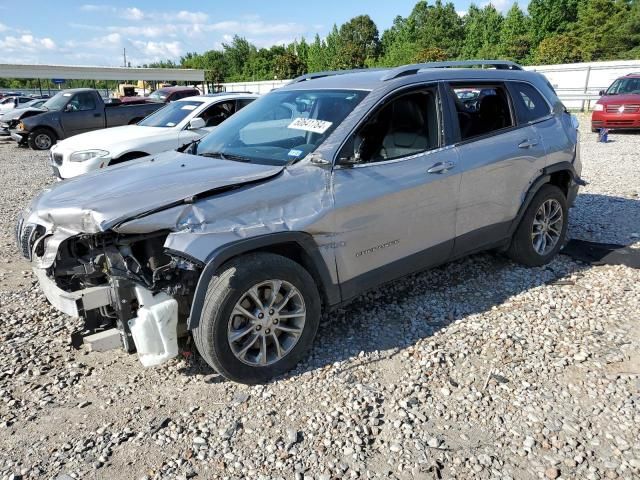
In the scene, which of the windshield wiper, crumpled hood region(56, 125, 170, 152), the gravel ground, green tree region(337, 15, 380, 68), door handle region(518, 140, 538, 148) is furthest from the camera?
green tree region(337, 15, 380, 68)

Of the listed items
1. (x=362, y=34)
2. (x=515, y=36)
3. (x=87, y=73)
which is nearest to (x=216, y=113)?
(x=87, y=73)

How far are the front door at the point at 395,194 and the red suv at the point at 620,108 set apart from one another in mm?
13352

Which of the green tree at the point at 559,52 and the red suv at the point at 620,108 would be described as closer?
the red suv at the point at 620,108

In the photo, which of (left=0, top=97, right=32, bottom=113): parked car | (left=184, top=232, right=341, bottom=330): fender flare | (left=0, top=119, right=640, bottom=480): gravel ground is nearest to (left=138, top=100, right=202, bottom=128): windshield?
(left=0, top=119, right=640, bottom=480): gravel ground

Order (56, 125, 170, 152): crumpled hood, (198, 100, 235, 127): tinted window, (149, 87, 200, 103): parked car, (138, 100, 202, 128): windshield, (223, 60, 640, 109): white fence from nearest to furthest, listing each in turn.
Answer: (56, 125, 170, 152): crumpled hood, (138, 100, 202, 128): windshield, (198, 100, 235, 127): tinted window, (149, 87, 200, 103): parked car, (223, 60, 640, 109): white fence

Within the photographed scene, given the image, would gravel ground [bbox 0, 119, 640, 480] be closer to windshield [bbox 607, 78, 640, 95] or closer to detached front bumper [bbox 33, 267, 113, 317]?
detached front bumper [bbox 33, 267, 113, 317]

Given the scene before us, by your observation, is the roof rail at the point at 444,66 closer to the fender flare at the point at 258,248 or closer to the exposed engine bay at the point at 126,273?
the fender flare at the point at 258,248

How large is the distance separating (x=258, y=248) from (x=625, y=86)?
54.7ft

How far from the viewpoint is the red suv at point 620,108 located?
14656mm

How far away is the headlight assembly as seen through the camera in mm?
7973

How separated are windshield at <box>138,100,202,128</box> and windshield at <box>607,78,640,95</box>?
13207 millimetres

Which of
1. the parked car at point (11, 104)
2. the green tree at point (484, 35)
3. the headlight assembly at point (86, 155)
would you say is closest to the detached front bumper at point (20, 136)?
the parked car at point (11, 104)

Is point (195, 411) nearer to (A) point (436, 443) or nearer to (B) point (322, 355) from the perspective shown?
(B) point (322, 355)

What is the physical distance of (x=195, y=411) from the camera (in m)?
3.11
